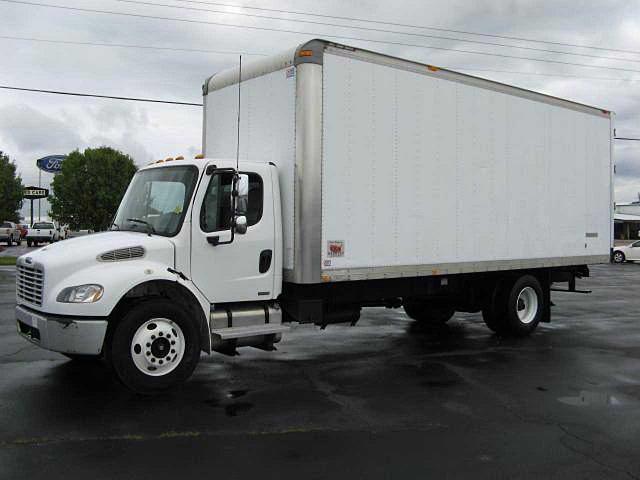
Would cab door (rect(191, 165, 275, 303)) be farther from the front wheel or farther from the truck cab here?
the front wheel

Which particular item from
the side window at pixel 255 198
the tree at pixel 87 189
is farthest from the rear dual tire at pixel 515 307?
the tree at pixel 87 189

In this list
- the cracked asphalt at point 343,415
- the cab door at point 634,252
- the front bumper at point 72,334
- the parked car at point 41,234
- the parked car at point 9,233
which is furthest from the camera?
the parked car at point 9,233

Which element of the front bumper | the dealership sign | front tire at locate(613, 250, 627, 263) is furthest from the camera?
the dealership sign

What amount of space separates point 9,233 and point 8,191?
24.1 ft

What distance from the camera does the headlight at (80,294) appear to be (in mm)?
6500

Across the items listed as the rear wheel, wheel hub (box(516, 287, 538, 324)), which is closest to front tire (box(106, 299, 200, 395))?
the rear wheel

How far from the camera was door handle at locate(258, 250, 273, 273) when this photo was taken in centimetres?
769

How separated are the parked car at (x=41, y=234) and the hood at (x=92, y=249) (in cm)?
4396

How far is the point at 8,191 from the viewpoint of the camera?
184ft

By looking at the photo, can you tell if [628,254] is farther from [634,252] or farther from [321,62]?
[321,62]

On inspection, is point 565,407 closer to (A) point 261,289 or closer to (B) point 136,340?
(A) point 261,289

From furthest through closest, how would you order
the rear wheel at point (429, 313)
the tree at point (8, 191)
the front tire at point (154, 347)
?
the tree at point (8, 191) < the rear wheel at point (429, 313) < the front tire at point (154, 347)

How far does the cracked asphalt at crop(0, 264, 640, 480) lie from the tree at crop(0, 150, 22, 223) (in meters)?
47.9

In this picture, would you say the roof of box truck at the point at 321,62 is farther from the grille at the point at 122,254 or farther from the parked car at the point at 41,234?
the parked car at the point at 41,234
